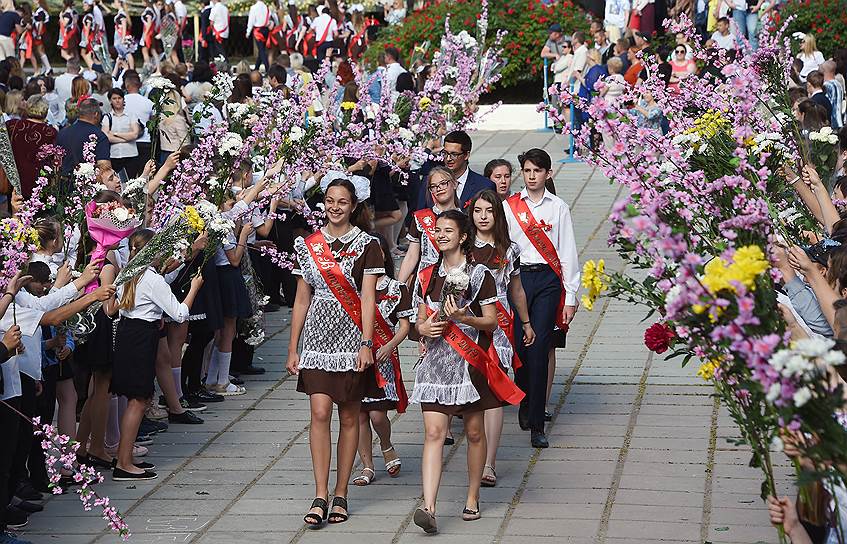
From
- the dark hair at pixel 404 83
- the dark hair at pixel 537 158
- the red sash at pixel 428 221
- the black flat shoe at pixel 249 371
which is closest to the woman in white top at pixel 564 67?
the dark hair at pixel 404 83

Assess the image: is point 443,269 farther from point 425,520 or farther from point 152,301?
point 152,301

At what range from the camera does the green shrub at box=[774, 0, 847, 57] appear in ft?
76.8

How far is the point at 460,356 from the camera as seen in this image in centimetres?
744

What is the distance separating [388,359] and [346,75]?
36.8ft

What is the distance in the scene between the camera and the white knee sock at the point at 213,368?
34.3ft

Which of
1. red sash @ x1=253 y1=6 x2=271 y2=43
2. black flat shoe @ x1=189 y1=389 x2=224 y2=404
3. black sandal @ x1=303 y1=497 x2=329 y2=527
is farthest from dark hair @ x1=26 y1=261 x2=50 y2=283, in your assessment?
red sash @ x1=253 y1=6 x2=271 y2=43

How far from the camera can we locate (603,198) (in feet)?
58.7

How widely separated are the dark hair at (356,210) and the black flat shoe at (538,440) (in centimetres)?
201

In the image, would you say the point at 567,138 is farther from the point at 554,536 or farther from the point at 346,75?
the point at 554,536

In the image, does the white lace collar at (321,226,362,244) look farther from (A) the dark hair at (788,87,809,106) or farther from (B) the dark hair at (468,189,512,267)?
(A) the dark hair at (788,87,809,106)

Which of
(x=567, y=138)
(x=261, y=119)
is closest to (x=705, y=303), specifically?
(x=261, y=119)

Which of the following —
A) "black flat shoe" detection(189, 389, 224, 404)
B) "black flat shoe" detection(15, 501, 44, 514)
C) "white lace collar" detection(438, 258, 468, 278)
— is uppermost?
"white lace collar" detection(438, 258, 468, 278)

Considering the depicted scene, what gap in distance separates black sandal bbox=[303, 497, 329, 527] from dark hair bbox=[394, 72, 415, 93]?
10425 millimetres

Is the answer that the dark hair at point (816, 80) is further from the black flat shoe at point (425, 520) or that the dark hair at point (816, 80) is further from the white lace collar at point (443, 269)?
the black flat shoe at point (425, 520)
